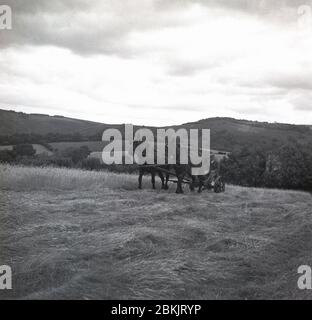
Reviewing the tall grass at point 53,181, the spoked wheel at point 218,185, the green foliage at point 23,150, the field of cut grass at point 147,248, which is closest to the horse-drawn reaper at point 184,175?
the spoked wheel at point 218,185

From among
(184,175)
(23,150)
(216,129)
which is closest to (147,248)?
(184,175)

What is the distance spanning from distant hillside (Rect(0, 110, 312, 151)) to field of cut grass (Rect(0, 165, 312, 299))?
24738 millimetres

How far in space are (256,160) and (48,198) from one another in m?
21.9

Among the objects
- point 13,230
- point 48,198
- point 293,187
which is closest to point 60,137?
point 293,187

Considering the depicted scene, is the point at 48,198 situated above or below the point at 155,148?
below

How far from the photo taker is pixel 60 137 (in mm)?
44156

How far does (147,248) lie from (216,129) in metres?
47.2

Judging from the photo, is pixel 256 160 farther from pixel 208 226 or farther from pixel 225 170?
pixel 208 226

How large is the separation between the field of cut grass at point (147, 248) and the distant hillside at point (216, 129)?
2474 centimetres

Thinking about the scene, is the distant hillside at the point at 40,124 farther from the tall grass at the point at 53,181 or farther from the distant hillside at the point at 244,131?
the tall grass at the point at 53,181

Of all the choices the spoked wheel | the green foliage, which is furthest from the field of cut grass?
the green foliage

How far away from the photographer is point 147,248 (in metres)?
7.43
